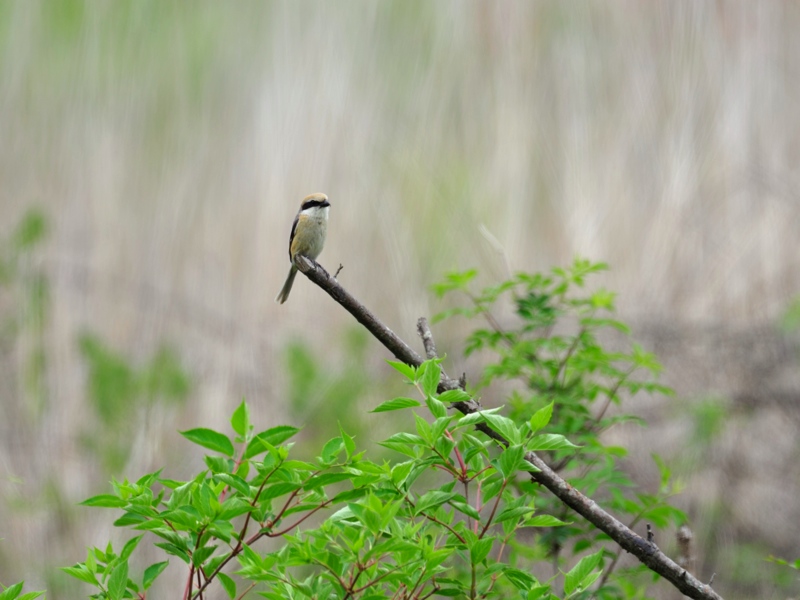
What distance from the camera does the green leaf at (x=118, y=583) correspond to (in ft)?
3.96

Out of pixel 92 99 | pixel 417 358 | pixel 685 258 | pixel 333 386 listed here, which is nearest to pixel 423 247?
pixel 333 386

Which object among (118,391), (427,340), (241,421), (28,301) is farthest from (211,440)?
(28,301)

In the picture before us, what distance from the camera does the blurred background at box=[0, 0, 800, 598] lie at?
15.3 ft

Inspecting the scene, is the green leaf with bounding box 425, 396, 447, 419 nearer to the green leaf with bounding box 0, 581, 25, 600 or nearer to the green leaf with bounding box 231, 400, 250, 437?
the green leaf with bounding box 231, 400, 250, 437

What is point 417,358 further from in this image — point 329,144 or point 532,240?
point 329,144

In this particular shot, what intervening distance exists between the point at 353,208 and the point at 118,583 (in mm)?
3944

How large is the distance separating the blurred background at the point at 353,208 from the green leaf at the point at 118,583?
3277 millimetres

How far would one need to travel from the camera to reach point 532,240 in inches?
193

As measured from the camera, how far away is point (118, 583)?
121 centimetres

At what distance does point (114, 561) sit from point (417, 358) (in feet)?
1.75

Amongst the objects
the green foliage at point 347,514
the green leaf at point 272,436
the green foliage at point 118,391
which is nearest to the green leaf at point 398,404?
the green foliage at point 347,514

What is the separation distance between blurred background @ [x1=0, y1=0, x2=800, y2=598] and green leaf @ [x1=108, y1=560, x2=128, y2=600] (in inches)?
129

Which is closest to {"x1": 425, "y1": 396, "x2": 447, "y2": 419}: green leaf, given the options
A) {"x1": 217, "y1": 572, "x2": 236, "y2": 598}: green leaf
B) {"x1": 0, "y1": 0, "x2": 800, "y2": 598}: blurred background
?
{"x1": 217, "y1": 572, "x2": 236, "y2": 598}: green leaf

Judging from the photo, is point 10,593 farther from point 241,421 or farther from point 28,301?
point 28,301
